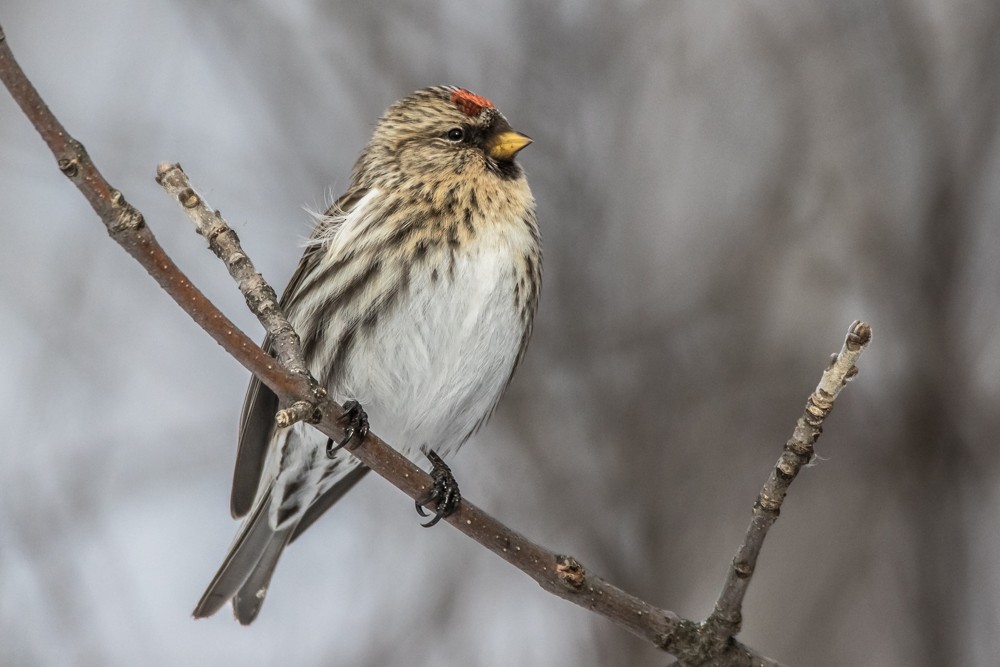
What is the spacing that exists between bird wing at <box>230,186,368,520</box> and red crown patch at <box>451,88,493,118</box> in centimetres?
40

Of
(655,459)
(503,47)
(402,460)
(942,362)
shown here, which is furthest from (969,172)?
(402,460)

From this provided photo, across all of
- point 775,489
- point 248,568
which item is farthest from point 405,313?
point 775,489

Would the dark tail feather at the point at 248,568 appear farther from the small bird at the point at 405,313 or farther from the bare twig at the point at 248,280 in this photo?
the bare twig at the point at 248,280

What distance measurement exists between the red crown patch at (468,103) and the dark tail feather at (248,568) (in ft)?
4.36

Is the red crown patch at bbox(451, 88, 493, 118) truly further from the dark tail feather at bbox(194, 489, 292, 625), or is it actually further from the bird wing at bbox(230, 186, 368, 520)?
the dark tail feather at bbox(194, 489, 292, 625)

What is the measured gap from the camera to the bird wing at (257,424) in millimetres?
3188

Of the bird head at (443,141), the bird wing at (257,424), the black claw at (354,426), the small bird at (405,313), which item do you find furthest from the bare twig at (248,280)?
the bird head at (443,141)

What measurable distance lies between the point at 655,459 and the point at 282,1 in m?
2.46

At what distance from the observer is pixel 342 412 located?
7.42 feet

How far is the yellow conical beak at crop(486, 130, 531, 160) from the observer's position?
3.34 metres

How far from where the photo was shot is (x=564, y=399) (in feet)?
13.2

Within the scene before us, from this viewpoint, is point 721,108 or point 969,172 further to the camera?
point 721,108

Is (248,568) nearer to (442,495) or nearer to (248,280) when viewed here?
(442,495)

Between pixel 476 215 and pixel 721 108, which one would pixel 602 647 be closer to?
pixel 476 215
